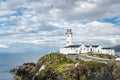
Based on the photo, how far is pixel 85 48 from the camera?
11550 centimetres

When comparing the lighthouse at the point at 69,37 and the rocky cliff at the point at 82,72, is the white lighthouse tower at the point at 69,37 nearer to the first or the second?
the lighthouse at the point at 69,37

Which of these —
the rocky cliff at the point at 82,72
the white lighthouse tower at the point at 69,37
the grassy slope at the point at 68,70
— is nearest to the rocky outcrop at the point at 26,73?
the rocky cliff at the point at 82,72

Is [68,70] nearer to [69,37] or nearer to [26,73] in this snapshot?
[26,73]

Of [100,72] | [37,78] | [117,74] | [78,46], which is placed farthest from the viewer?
[78,46]

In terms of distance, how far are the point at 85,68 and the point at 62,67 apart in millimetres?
7752

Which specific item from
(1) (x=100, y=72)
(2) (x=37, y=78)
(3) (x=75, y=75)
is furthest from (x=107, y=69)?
(2) (x=37, y=78)

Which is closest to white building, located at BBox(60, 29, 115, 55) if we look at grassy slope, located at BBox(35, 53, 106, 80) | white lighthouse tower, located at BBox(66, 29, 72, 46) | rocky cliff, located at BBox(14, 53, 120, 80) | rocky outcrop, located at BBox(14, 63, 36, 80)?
white lighthouse tower, located at BBox(66, 29, 72, 46)

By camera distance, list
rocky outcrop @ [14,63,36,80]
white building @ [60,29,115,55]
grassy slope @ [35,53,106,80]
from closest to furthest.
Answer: grassy slope @ [35,53,106,80], rocky outcrop @ [14,63,36,80], white building @ [60,29,115,55]

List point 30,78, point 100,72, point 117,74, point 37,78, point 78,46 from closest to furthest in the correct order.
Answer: point 117,74, point 100,72, point 37,78, point 30,78, point 78,46

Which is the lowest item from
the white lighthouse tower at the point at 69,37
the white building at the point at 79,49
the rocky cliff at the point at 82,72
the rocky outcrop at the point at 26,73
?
A: the rocky outcrop at the point at 26,73

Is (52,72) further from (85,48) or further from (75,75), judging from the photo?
(85,48)

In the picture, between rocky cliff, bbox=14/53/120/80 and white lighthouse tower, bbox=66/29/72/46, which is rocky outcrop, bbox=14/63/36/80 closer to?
rocky cliff, bbox=14/53/120/80

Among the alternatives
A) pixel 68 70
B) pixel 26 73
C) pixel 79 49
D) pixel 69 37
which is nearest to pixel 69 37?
pixel 69 37

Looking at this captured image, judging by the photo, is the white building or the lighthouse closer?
the white building
